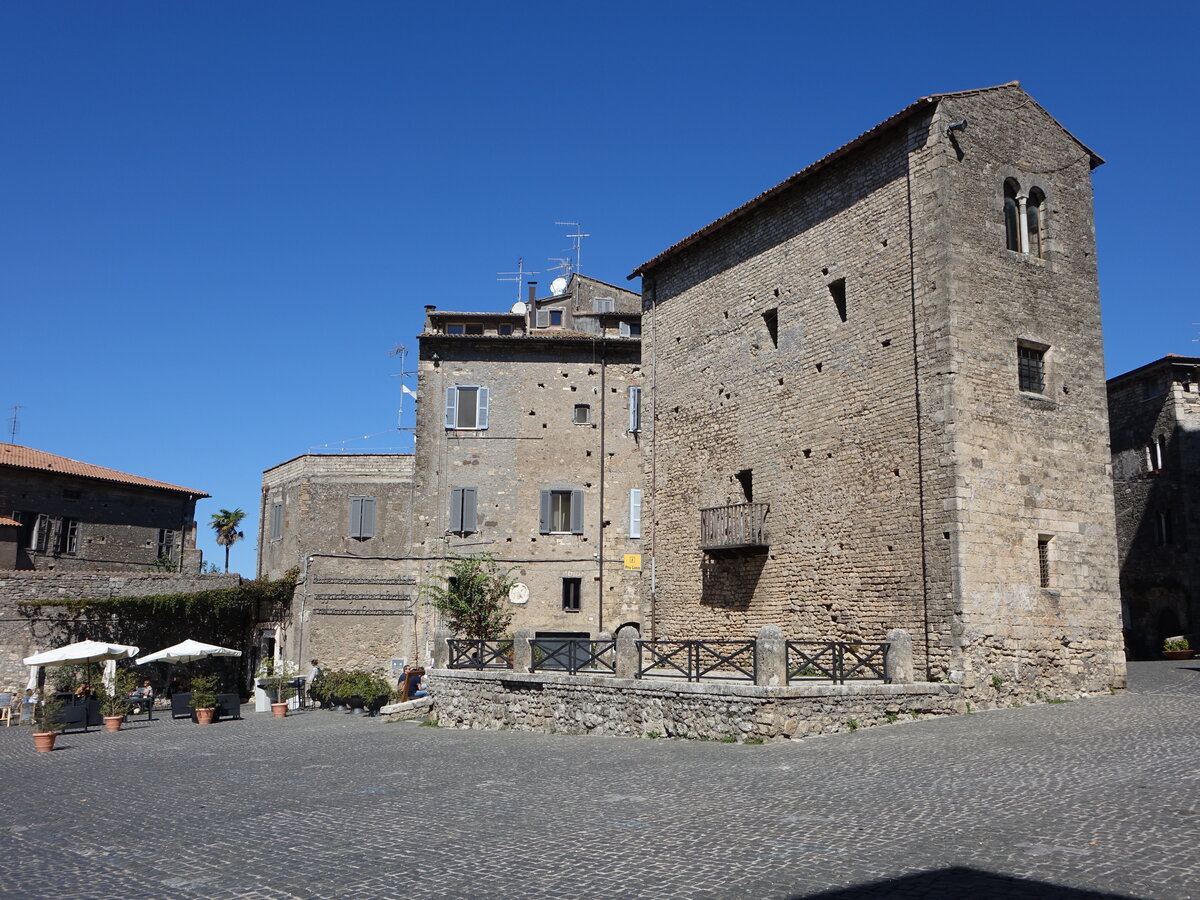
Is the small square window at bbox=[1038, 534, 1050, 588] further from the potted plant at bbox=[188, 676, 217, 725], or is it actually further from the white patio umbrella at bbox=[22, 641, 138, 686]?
the white patio umbrella at bbox=[22, 641, 138, 686]

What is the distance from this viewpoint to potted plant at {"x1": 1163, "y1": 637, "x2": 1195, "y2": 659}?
93.1 ft

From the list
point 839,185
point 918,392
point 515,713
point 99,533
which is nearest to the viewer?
point 918,392

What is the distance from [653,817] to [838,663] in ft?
20.8

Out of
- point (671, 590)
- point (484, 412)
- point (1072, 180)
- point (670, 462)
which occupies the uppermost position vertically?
point (1072, 180)

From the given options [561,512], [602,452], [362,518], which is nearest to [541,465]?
[561,512]

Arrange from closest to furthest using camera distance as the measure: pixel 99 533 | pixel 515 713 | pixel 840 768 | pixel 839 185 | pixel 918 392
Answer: pixel 840 768, pixel 918 392, pixel 515 713, pixel 839 185, pixel 99 533

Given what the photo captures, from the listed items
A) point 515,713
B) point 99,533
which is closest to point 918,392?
point 515,713

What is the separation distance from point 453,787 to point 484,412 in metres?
20.5

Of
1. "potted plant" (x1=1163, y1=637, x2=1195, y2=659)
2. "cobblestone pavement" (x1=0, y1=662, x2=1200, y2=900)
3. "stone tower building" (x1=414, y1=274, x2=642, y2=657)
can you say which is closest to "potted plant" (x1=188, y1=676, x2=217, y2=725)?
"cobblestone pavement" (x1=0, y1=662, x2=1200, y2=900)

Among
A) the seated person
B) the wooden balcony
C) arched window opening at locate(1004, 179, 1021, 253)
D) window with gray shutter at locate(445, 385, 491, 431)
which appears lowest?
the seated person

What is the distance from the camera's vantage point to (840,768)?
11.8m

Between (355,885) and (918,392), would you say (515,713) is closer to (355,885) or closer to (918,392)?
(918,392)

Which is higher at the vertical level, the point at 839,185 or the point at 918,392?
the point at 839,185

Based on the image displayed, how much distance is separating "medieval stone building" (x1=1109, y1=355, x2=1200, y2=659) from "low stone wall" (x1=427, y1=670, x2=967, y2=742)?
20425 millimetres
